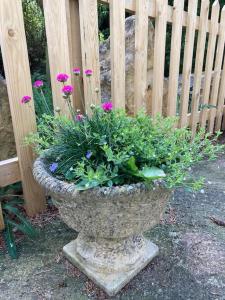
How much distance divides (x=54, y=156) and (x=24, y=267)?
2.39ft

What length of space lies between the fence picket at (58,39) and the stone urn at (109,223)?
64cm

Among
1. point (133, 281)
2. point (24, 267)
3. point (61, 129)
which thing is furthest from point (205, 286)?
point (61, 129)

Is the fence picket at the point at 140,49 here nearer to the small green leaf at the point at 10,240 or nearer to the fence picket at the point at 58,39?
the fence picket at the point at 58,39

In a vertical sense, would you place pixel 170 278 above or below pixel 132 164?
below

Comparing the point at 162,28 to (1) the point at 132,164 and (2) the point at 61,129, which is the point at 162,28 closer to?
(2) the point at 61,129

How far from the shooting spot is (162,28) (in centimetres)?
254

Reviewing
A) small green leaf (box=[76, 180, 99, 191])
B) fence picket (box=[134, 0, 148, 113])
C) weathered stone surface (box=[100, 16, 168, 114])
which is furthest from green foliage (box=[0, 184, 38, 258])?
weathered stone surface (box=[100, 16, 168, 114])

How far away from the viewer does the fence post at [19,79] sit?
1627 millimetres

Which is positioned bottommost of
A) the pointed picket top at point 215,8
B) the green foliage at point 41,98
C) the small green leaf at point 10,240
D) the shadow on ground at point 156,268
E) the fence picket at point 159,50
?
the shadow on ground at point 156,268

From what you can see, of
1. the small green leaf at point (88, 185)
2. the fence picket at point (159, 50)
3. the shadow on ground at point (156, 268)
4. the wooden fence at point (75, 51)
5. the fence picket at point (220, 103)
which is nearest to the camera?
the small green leaf at point (88, 185)

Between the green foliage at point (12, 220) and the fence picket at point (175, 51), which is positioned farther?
the fence picket at point (175, 51)

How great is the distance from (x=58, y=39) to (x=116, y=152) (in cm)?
90

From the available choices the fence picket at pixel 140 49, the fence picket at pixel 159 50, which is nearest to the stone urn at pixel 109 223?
the fence picket at pixel 140 49

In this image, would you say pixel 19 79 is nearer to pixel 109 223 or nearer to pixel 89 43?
pixel 89 43
